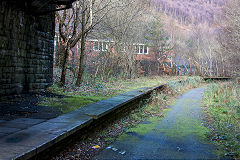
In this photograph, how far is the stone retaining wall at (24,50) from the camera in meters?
6.49

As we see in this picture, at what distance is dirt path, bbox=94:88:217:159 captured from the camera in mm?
3857

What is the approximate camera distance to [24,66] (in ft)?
24.7

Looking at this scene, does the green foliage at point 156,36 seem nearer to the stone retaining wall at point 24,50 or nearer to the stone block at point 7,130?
the stone retaining wall at point 24,50

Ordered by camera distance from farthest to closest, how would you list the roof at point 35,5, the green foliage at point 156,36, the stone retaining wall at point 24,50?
1. the green foliage at point 156,36
2. the roof at point 35,5
3. the stone retaining wall at point 24,50

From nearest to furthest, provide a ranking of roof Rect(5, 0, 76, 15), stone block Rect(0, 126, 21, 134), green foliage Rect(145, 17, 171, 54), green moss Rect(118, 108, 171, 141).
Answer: stone block Rect(0, 126, 21, 134) < green moss Rect(118, 108, 171, 141) < roof Rect(5, 0, 76, 15) < green foliage Rect(145, 17, 171, 54)

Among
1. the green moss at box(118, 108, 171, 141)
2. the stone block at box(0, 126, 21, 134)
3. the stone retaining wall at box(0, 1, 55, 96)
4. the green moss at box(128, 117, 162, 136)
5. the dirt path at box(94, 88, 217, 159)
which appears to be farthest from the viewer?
the stone retaining wall at box(0, 1, 55, 96)

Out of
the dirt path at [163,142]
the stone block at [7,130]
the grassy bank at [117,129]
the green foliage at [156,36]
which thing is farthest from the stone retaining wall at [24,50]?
the green foliage at [156,36]

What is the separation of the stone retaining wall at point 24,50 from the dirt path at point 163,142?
399cm

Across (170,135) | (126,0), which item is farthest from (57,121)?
(126,0)

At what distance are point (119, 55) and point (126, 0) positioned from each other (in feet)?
11.9

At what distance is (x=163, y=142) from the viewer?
457 centimetres

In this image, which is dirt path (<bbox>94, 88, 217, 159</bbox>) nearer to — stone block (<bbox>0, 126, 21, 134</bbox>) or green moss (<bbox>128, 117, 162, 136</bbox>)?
green moss (<bbox>128, 117, 162, 136</bbox>)

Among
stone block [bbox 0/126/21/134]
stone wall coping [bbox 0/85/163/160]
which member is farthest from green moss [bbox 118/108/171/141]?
stone block [bbox 0/126/21/134]

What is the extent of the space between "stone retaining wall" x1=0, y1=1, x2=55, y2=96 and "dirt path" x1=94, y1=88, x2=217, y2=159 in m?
3.99
